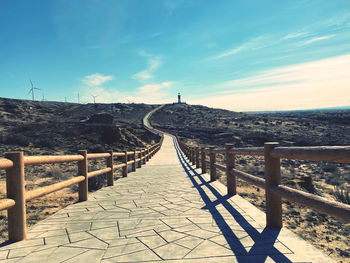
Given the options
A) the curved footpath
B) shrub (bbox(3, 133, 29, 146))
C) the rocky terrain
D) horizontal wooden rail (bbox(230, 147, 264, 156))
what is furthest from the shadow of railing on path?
shrub (bbox(3, 133, 29, 146))

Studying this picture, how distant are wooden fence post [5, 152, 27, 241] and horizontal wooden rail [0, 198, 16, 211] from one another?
0.09 metres

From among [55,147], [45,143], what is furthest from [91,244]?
[45,143]

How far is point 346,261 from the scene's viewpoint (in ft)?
17.8

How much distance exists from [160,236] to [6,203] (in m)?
2.16

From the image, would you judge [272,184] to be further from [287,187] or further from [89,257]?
[89,257]

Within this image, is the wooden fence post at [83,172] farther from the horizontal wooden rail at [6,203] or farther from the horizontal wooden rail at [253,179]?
the horizontal wooden rail at [253,179]

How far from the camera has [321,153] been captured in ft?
9.18

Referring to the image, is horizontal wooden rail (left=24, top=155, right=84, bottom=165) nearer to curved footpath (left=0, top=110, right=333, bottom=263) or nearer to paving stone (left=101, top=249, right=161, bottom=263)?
curved footpath (left=0, top=110, right=333, bottom=263)

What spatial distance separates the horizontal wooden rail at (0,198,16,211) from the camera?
338 centimetres

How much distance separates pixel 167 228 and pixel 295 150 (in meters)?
2.28

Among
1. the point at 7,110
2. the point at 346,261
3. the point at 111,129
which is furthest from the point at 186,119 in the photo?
the point at 346,261

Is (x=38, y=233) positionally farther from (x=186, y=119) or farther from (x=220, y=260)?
(x=186, y=119)

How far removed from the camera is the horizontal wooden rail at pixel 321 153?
8.17ft

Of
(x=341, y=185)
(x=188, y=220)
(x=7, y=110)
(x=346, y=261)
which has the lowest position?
(x=341, y=185)
